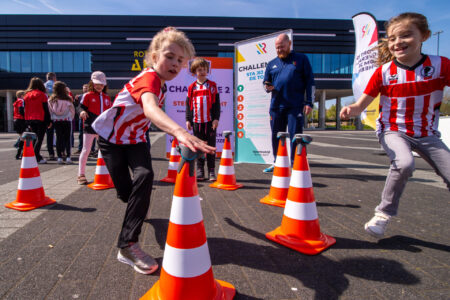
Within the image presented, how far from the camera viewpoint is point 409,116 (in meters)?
2.44

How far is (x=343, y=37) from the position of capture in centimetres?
4084

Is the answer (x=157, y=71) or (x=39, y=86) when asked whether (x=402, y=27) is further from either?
(x=39, y=86)

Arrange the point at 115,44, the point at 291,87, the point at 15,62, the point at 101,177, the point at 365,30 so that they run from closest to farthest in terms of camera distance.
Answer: the point at 101,177 → the point at 291,87 → the point at 365,30 → the point at 15,62 → the point at 115,44

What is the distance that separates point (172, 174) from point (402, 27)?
3.94 m

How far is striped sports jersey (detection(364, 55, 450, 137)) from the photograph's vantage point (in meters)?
2.36

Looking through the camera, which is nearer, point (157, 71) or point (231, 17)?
point (157, 71)

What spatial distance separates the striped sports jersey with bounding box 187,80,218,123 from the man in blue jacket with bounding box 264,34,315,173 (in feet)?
3.52

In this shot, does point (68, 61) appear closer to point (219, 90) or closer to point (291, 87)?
point (219, 90)

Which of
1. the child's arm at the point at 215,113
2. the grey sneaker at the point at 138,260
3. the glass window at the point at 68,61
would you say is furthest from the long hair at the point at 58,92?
the glass window at the point at 68,61

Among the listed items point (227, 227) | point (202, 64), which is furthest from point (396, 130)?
point (202, 64)

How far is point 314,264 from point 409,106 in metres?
1.67

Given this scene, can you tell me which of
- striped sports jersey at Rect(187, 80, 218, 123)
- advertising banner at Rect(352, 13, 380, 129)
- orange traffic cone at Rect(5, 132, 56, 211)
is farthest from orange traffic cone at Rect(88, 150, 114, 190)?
advertising banner at Rect(352, 13, 380, 129)

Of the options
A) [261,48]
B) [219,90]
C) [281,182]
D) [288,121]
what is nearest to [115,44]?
[219,90]

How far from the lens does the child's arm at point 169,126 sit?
1.24 metres
